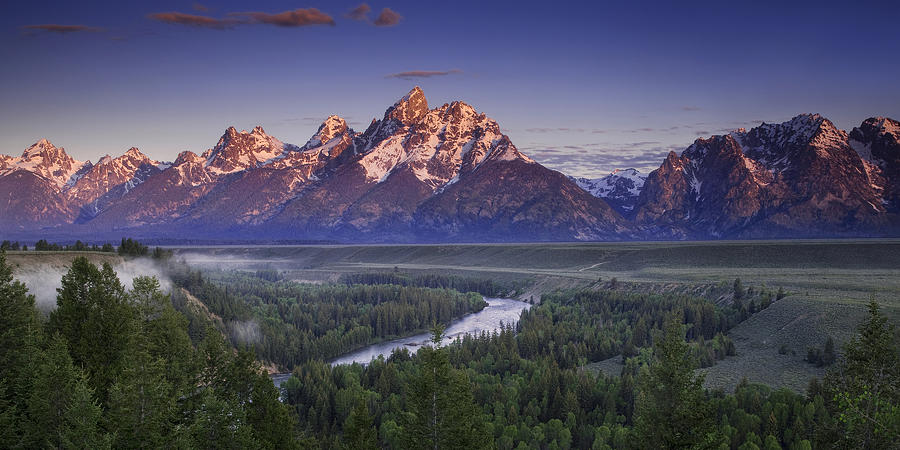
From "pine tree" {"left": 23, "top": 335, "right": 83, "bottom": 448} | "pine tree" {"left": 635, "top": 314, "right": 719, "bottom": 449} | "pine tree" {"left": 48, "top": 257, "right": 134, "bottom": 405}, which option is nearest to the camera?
"pine tree" {"left": 635, "top": 314, "right": 719, "bottom": 449}

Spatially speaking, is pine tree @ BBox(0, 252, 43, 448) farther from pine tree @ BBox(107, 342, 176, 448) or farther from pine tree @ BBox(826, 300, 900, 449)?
pine tree @ BBox(826, 300, 900, 449)

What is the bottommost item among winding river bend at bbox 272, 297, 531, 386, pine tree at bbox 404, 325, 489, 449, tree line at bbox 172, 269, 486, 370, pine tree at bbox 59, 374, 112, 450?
winding river bend at bbox 272, 297, 531, 386

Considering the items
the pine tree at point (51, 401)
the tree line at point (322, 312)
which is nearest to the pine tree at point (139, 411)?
the pine tree at point (51, 401)

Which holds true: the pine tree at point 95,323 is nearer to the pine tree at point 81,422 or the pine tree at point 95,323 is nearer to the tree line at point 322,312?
the pine tree at point 81,422

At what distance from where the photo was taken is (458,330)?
15025cm

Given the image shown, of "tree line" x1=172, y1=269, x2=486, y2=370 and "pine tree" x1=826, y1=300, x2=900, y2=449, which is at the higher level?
"pine tree" x1=826, y1=300, x2=900, y2=449

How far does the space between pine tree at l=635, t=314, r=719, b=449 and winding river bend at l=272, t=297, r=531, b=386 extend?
8139cm

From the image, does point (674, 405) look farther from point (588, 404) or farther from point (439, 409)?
point (588, 404)

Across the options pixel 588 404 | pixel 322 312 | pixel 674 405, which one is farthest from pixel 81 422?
pixel 322 312

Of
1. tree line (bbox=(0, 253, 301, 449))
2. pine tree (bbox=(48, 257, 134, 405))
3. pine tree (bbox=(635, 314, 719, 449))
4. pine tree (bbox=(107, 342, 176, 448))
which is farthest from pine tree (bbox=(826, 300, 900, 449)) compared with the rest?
pine tree (bbox=(48, 257, 134, 405))

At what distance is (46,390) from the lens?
117ft

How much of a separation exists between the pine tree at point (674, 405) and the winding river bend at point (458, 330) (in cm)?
8139

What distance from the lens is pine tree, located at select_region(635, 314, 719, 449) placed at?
31375 millimetres

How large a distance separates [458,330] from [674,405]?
393 feet
